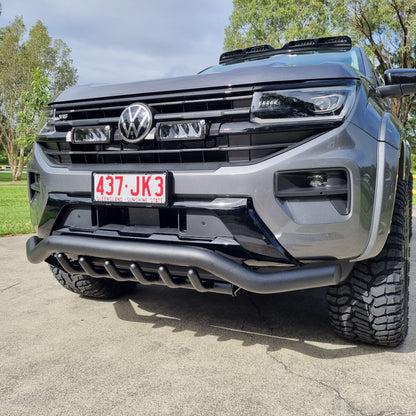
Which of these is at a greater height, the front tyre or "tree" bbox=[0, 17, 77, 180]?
"tree" bbox=[0, 17, 77, 180]

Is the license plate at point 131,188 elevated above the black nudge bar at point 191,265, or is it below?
above

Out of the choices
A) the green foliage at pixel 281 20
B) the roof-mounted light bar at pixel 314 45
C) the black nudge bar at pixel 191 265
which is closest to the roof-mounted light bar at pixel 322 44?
the roof-mounted light bar at pixel 314 45

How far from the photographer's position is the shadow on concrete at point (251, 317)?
2.16 m

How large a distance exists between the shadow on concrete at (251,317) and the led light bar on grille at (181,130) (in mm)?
1084

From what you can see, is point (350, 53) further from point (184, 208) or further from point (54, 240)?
point (54, 240)

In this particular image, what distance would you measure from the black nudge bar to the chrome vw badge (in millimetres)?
495

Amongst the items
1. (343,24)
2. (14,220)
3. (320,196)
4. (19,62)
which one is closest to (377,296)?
(320,196)

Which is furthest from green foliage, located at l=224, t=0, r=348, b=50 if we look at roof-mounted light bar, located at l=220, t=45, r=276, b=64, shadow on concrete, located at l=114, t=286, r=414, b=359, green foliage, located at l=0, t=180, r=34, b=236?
shadow on concrete, located at l=114, t=286, r=414, b=359

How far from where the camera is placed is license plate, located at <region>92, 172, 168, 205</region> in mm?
1901

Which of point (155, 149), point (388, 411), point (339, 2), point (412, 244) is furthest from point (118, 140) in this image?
point (339, 2)

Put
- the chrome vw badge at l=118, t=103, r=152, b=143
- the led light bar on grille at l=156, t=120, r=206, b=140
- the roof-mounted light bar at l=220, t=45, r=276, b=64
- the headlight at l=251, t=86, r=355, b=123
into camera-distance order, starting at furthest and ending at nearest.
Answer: the roof-mounted light bar at l=220, t=45, r=276, b=64
the chrome vw badge at l=118, t=103, r=152, b=143
the led light bar on grille at l=156, t=120, r=206, b=140
the headlight at l=251, t=86, r=355, b=123

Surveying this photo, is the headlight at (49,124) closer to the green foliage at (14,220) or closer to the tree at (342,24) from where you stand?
the green foliage at (14,220)

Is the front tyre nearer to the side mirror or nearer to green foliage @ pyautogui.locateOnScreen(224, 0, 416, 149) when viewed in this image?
the side mirror

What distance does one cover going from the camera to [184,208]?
1.88 meters
